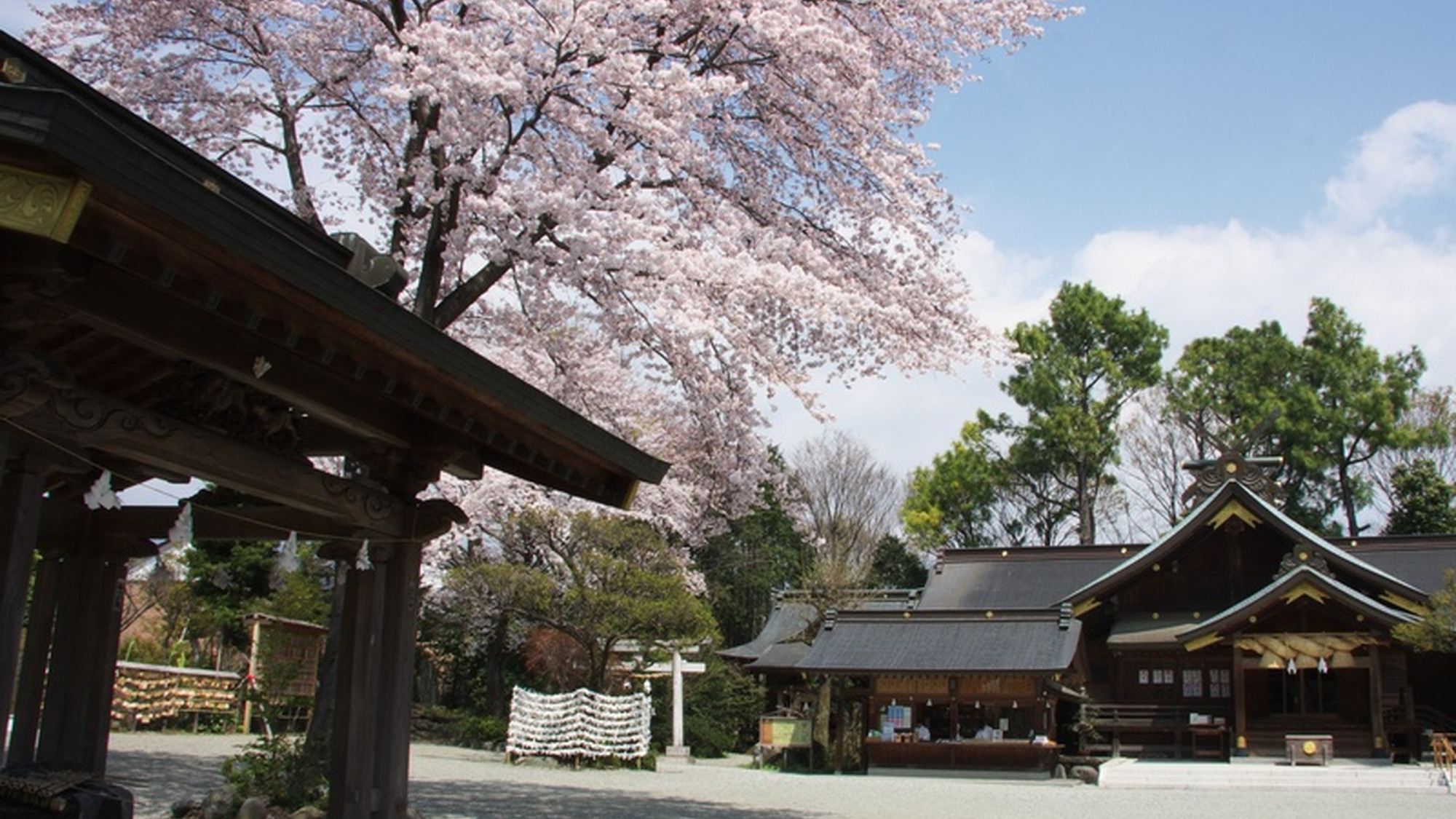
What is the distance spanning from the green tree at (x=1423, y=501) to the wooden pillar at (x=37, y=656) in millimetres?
37512

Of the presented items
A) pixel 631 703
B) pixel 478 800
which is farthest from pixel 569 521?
pixel 478 800

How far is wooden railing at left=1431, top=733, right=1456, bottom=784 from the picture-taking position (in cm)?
1969

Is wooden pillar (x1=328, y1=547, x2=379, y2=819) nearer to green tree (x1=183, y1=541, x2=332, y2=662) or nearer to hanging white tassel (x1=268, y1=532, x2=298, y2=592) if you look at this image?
hanging white tassel (x1=268, y1=532, x2=298, y2=592)

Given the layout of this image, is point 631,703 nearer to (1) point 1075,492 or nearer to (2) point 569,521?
(2) point 569,521

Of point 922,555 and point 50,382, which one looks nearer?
point 50,382

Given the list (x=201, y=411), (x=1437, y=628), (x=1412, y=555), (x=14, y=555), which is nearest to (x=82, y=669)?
(x=201, y=411)

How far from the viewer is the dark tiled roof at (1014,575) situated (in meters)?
30.4

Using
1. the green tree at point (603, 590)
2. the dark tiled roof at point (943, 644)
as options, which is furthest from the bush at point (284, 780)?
the dark tiled roof at point (943, 644)

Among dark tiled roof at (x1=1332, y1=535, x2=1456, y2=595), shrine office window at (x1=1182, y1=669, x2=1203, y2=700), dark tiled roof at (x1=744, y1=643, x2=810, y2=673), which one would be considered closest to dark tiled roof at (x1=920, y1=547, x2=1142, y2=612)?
dark tiled roof at (x1=744, y1=643, x2=810, y2=673)

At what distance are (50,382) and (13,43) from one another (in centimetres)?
120

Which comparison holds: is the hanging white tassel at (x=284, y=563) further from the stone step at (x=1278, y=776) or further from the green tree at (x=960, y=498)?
the green tree at (x=960, y=498)

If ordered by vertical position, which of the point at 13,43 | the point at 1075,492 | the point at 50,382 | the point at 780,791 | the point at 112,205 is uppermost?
the point at 1075,492

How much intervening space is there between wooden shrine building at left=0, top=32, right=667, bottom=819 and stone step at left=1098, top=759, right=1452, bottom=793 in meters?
16.5

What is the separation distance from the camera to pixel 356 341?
5.42m
